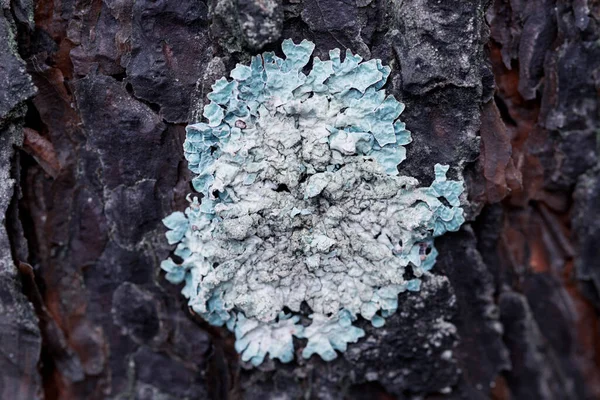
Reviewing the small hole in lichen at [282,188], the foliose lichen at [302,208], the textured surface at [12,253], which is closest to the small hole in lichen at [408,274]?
the foliose lichen at [302,208]

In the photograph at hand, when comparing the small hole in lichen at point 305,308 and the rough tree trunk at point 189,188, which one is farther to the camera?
the small hole in lichen at point 305,308

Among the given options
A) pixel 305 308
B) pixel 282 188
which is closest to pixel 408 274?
pixel 305 308

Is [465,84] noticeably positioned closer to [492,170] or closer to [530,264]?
[492,170]

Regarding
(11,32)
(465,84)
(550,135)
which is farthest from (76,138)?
(550,135)

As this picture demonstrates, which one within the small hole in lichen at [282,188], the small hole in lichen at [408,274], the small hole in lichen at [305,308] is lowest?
the small hole in lichen at [305,308]

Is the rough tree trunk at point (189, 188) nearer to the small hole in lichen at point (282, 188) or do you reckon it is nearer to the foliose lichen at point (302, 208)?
the foliose lichen at point (302, 208)

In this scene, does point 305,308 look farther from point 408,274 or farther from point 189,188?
point 189,188
